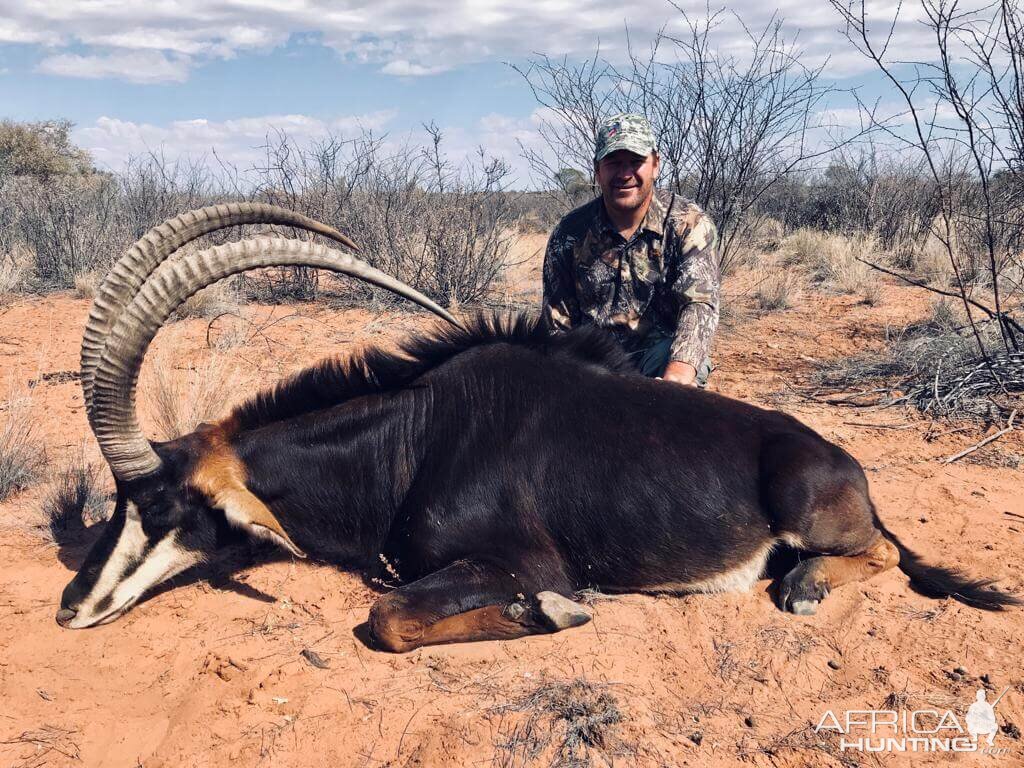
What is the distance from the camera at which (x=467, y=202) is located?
12.9 metres

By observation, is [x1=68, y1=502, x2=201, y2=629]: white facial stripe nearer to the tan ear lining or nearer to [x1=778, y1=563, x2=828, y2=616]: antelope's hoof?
the tan ear lining

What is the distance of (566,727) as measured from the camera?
2916 mm

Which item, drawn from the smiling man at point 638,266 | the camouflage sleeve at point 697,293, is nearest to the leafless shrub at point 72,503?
the smiling man at point 638,266

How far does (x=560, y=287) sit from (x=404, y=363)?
196 centimetres

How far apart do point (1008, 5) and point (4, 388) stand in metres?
9.40

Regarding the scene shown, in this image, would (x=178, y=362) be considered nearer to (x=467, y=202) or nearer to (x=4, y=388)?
(x=4, y=388)

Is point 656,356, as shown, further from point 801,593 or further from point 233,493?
point 233,493

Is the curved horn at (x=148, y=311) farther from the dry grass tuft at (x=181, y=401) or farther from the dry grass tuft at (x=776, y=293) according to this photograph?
the dry grass tuft at (x=776, y=293)

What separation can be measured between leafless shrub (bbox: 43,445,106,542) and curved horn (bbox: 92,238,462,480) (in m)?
1.59

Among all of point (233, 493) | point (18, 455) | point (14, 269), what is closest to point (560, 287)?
point (233, 493)

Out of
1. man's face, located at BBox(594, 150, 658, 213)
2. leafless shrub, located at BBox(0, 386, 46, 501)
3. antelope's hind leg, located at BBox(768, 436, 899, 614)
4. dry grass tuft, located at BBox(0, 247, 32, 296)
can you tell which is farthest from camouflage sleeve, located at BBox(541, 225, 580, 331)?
dry grass tuft, located at BBox(0, 247, 32, 296)

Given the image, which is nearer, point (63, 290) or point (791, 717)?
point (791, 717)

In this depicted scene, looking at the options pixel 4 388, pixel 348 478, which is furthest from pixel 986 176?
pixel 4 388

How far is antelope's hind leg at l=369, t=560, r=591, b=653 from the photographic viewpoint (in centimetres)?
349
